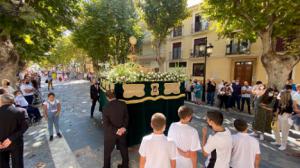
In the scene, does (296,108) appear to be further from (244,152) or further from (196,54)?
(196,54)

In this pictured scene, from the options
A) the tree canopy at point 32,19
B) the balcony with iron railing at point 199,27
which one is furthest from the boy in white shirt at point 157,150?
the balcony with iron railing at point 199,27

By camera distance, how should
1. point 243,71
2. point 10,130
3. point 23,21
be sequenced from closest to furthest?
point 10,130, point 23,21, point 243,71

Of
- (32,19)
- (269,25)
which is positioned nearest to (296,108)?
(269,25)

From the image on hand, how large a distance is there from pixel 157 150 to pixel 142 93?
8.24 ft

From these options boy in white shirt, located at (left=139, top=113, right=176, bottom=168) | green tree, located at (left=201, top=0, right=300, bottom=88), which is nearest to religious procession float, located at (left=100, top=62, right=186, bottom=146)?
boy in white shirt, located at (left=139, top=113, right=176, bottom=168)

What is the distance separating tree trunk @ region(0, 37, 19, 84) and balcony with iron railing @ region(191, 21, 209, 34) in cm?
1844

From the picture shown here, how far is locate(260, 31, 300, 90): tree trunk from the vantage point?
7.99 meters

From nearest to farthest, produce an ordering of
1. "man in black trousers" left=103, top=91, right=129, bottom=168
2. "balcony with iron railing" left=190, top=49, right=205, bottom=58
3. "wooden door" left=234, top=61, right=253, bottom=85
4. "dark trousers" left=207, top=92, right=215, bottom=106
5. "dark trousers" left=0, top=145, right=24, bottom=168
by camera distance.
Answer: "dark trousers" left=0, top=145, right=24, bottom=168
"man in black trousers" left=103, top=91, right=129, bottom=168
"dark trousers" left=207, top=92, right=215, bottom=106
"wooden door" left=234, top=61, right=253, bottom=85
"balcony with iron railing" left=190, top=49, right=205, bottom=58

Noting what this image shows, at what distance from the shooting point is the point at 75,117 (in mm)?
7234

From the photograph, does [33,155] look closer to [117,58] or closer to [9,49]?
[9,49]

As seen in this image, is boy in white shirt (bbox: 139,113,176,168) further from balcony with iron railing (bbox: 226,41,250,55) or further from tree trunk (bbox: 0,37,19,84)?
balcony with iron railing (bbox: 226,41,250,55)

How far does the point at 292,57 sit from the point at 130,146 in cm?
852

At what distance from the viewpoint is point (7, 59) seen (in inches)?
260

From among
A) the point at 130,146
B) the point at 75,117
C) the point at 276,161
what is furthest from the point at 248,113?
the point at 75,117
